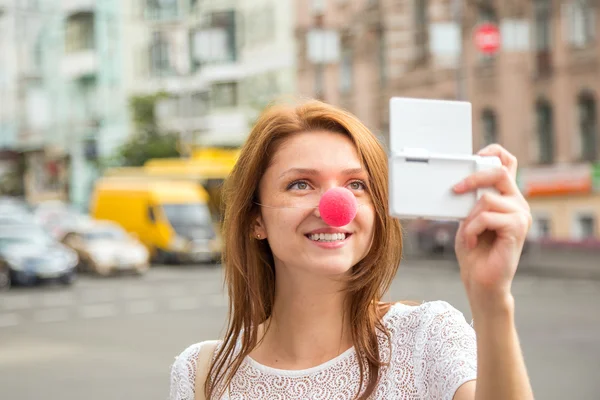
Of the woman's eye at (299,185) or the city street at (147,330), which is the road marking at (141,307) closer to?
the city street at (147,330)

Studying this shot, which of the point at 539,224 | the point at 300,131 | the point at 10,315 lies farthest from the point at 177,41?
the point at 300,131

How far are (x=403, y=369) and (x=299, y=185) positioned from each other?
1.61 feet

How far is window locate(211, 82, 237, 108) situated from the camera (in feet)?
199

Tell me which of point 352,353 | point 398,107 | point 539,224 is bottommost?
point 539,224

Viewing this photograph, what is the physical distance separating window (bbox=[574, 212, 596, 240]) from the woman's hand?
33789 mm

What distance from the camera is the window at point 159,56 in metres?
66.4

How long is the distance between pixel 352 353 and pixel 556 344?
13.0 meters

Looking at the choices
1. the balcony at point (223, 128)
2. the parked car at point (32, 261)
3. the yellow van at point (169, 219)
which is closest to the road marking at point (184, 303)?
the parked car at point (32, 261)

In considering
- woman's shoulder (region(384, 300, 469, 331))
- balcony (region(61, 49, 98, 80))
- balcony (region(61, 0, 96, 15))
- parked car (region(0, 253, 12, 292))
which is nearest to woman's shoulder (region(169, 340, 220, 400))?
woman's shoulder (region(384, 300, 469, 331))

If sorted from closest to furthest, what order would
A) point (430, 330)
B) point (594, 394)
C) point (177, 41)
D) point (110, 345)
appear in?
point (430, 330)
point (594, 394)
point (110, 345)
point (177, 41)

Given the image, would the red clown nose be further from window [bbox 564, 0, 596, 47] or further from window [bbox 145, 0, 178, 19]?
window [bbox 145, 0, 178, 19]

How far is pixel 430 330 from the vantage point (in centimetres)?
256

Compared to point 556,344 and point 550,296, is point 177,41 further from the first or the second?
point 556,344

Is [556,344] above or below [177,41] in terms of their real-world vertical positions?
below
